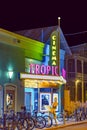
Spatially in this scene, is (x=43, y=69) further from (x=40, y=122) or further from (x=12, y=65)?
(x=40, y=122)

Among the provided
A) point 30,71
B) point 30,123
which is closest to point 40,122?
point 30,123

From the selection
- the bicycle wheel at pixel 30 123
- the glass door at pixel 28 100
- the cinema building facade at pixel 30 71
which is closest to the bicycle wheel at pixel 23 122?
the bicycle wheel at pixel 30 123

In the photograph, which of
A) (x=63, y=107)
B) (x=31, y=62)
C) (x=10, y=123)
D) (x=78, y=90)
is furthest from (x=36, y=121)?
(x=78, y=90)

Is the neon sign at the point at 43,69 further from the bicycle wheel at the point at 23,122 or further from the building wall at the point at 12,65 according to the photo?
the bicycle wheel at the point at 23,122

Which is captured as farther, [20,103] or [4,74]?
[20,103]

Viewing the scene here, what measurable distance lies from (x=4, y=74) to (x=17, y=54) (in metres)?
2.19

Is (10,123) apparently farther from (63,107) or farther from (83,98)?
(83,98)

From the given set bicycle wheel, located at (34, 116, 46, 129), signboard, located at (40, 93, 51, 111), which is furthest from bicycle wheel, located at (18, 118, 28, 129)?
signboard, located at (40, 93, 51, 111)

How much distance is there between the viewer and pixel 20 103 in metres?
27.3

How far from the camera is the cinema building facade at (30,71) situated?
2580 centimetres

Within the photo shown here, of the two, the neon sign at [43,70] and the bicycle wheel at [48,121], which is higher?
the neon sign at [43,70]

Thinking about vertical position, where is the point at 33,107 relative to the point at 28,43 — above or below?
below

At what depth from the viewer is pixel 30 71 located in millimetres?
28344

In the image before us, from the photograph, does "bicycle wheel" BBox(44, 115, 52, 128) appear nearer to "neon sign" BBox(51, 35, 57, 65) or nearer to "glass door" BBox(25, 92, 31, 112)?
"glass door" BBox(25, 92, 31, 112)
